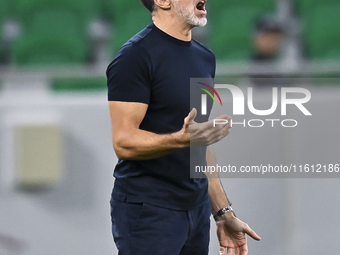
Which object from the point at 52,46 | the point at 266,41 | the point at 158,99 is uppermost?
the point at 52,46

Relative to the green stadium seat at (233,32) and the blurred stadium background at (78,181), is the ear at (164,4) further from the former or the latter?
the green stadium seat at (233,32)

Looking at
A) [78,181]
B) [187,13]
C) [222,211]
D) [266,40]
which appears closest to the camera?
[187,13]

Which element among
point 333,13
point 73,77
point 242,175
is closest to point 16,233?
point 73,77

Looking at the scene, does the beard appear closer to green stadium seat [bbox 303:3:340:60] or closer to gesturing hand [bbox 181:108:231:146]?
gesturing hand [bbox 181:108:231:146]

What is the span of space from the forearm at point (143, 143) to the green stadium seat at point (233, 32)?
252cm

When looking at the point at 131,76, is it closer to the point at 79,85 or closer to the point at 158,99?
the point at 158,99

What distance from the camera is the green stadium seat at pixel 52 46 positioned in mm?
4484

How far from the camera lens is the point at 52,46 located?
15.0 ft

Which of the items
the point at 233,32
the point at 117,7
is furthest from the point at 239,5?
the point at 117,7

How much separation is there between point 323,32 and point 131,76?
3.11 m

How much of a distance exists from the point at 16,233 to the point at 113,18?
2376 mm

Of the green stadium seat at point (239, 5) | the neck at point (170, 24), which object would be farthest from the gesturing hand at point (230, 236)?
the green stadium seat at point (239, 5)

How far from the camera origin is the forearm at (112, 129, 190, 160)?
1855mm

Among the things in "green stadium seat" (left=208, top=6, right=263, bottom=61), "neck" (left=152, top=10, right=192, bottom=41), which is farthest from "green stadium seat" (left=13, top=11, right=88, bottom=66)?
"neck" (left=152, top=10, right=192, bottom=41)
